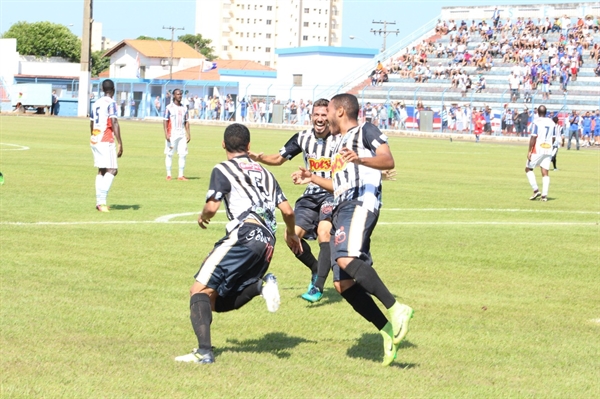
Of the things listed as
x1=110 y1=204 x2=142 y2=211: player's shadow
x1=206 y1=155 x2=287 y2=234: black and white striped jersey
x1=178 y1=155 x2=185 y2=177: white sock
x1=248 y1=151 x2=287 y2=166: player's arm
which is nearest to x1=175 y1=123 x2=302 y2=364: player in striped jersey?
x1=206 y1=155 x2=287 y2=234: black and white striped jersey

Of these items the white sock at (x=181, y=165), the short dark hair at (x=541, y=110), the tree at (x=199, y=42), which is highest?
the tree at (x=199, y=42)

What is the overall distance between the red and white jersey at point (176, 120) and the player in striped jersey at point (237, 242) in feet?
54.2

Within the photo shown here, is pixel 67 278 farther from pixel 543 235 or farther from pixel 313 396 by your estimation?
pixel 543 235

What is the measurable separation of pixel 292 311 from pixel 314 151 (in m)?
1.79

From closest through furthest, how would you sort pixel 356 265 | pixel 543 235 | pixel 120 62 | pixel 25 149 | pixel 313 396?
1. pixel 313 396
2. pixel 356 265
3. pixel 543 235
4. pixel 25 149
5. pixel 120 62

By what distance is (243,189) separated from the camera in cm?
726

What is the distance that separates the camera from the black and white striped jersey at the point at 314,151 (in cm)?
995

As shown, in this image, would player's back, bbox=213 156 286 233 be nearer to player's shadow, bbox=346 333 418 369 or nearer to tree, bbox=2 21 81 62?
player's shadow, bbox=346 333 418 369

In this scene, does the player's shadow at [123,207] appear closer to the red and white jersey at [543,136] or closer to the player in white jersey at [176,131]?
the player in white jersey at [176,131]

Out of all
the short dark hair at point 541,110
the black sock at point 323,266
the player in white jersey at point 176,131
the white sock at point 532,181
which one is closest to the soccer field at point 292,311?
the black sock at point 323,266

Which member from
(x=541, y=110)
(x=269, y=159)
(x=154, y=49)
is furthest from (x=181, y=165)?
(x=154, y=49)

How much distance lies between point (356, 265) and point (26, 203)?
11.3 meters

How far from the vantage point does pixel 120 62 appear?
130m

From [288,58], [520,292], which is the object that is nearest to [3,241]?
[520,292]
